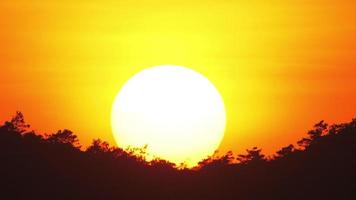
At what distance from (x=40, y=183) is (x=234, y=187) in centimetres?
1315

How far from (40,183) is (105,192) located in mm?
4131

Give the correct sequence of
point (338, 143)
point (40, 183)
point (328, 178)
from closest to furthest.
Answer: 1. point (40, 183)
2. point (328, 178)
3. point (338, 143)

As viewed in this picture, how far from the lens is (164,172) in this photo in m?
63.8

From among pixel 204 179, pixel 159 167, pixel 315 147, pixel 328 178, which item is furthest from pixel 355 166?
pixel 159 167

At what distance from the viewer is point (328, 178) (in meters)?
58.1

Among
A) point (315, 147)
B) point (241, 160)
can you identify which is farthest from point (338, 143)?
point (241, 160)

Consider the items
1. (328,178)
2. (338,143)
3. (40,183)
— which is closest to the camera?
(40,183)

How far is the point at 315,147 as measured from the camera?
63750 mm

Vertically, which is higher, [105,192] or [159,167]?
[159,167]

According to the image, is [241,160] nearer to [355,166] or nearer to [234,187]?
[234,187]

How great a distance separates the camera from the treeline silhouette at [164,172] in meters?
55.2

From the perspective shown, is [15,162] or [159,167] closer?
[15,162]

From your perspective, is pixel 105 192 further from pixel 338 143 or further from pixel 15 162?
pixel 338 143

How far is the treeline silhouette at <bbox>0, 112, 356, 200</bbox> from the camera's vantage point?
5516 centimetres
